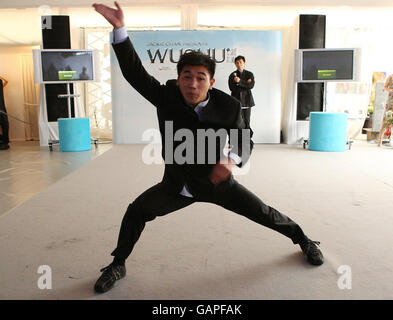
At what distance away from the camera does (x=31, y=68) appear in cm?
792

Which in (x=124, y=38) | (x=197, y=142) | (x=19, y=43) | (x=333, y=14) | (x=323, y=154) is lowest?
(x=323, y=154)

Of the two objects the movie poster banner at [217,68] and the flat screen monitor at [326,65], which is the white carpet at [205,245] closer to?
the flat screen monitor at [326,65]

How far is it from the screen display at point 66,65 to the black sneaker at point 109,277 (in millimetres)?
5656

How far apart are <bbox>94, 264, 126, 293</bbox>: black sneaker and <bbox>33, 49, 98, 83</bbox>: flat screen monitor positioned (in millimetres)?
5652

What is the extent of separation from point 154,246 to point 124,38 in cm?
131

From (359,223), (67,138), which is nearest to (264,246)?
(359,223)

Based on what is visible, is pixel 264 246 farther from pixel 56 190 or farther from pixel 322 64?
pixel 322 64

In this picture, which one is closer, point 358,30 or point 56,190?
point 56,190

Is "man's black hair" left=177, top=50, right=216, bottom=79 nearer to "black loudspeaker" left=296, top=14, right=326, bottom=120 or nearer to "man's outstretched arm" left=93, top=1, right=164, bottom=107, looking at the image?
"man's outstretched arm" left=93, top=1, right=164, bottom=107

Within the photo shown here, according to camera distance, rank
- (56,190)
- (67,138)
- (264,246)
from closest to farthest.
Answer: (264,246), (56,190), (67,138)

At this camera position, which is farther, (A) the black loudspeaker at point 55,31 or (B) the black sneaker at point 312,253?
(A) the black loudspeaker at point 55,31

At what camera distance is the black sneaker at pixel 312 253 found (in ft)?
7.07

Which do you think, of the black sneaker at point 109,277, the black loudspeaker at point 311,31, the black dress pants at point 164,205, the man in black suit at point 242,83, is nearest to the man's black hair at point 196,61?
the black dress pants at point 164,205

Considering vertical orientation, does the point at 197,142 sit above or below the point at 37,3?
below
